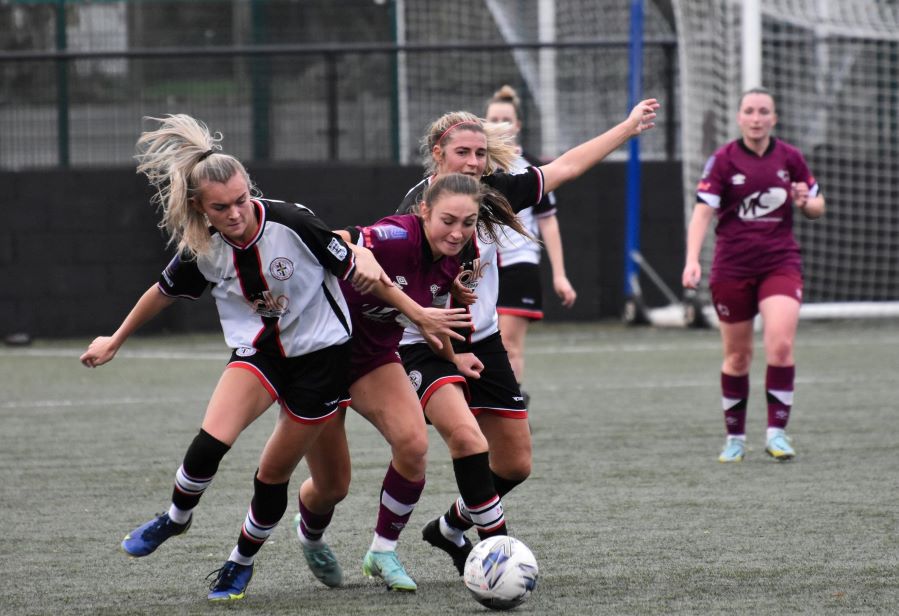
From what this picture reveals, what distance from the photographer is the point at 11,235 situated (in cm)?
1260

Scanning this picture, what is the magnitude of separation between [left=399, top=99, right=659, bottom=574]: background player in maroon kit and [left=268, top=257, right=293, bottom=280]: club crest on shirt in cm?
56

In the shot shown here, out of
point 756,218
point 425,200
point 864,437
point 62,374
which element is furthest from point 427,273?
point 62,374

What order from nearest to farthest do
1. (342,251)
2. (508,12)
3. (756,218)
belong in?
1. (342,251)
2. (756,218)
3. (508,12)

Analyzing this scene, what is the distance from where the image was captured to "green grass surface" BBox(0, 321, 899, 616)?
4012 mm

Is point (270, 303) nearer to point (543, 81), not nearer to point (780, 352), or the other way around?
point (780, 352)

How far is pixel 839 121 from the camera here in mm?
12984

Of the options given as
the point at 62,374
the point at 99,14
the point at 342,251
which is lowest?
the point at 62,374

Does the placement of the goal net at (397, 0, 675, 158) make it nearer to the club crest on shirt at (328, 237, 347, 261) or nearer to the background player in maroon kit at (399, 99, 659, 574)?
the background player in maroon kit at (399, 99, 659, 574)

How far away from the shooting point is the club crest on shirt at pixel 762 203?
6.53 meters

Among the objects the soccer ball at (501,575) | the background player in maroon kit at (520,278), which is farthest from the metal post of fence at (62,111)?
the soccer ball at (501,575)

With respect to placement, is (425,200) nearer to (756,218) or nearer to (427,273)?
(427,273)

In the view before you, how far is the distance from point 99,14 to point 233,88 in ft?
5.33

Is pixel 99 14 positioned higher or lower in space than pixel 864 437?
higher

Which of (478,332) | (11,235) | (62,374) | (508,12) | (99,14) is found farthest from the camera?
(508,12)
